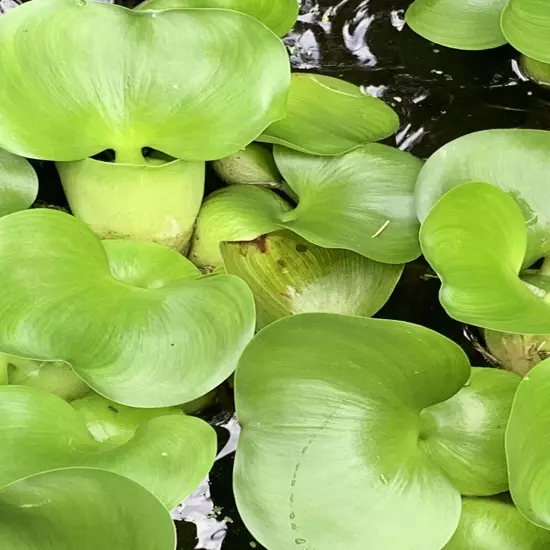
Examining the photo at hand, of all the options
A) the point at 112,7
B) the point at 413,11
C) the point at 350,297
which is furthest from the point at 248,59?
the point at 413,11

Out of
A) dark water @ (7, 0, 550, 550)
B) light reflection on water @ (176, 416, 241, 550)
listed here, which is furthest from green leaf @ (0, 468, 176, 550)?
dark water @ (7, 0, 550, 550)

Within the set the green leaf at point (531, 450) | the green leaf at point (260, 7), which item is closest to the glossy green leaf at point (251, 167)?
the green leaf at point (260, 7)

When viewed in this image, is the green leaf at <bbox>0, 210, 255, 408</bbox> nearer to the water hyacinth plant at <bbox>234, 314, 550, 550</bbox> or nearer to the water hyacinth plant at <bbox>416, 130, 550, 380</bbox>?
the water hyacinth plant at <bbox>234, 314, 550, 550</bbox>

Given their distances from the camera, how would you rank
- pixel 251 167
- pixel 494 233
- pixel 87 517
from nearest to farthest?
pixel 87 517
pixel 494 233
pixel 251 167

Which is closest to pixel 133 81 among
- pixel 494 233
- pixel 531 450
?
pixel 494 233

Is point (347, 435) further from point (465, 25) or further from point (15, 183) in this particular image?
point (465, 25)

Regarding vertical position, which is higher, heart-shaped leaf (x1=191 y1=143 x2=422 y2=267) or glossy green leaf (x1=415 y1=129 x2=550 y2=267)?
glossy green leaf (x1=415 y1=129 x2=550 y2=267)
